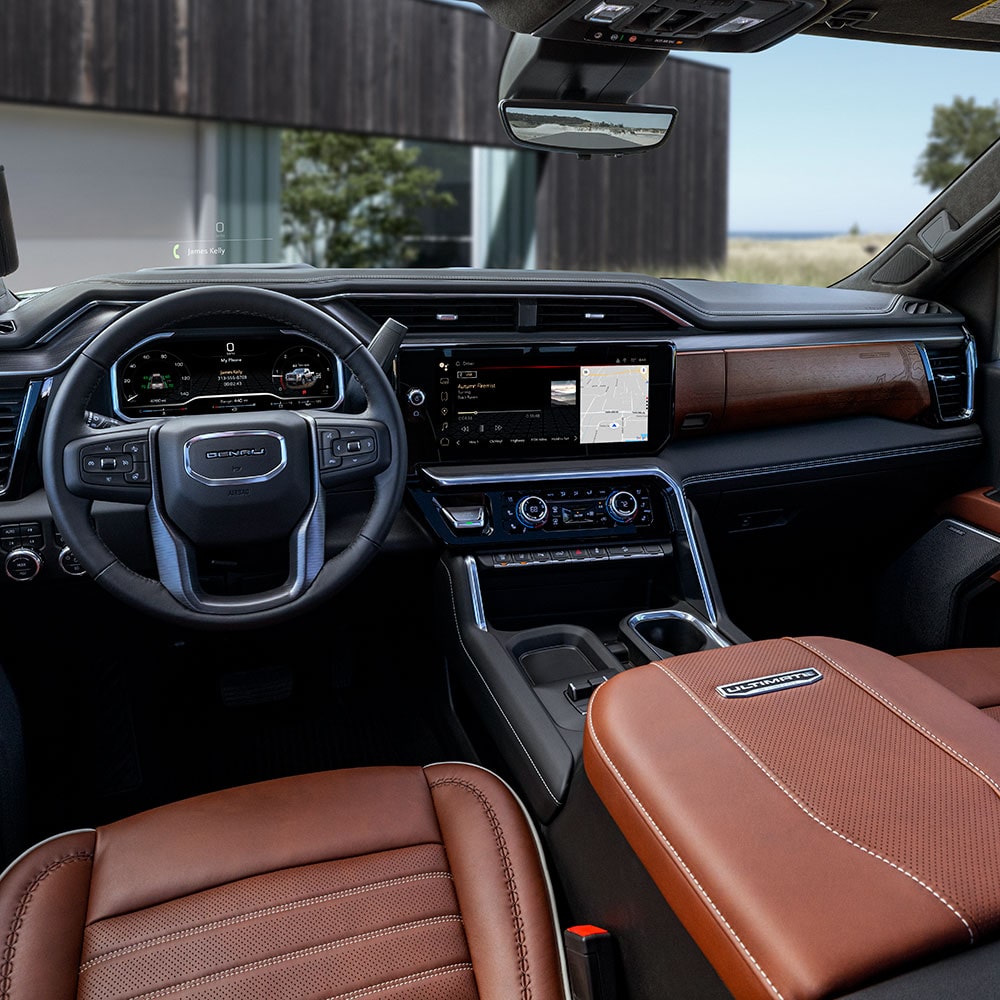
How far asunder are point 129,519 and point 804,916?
147 cm

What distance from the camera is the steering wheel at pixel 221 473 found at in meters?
1.57

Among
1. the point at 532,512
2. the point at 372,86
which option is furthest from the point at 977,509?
the point at 372,86

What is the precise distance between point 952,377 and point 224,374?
207 centimetres

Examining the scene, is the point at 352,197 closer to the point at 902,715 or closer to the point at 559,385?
the point at 559,385

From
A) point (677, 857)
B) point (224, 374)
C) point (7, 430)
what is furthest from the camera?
point (224, 374)

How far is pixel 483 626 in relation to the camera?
7.01 feet

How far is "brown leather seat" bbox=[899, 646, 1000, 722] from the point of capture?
6.10 feet

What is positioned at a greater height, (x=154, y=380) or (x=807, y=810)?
(x=154, y=380)

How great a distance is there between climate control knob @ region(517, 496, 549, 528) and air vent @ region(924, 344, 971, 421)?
128 cm

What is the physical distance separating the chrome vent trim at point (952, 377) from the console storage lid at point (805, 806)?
1.47 m

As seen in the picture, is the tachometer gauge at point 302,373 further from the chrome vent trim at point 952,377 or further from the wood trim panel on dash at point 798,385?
the chrome vent trim at point 952,377

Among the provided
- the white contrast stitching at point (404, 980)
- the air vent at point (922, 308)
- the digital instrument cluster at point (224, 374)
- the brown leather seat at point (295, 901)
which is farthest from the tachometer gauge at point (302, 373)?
the air vent at point (922, 308)

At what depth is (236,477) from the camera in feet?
5.34

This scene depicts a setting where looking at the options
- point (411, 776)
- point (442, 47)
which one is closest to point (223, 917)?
point (411, 776)
